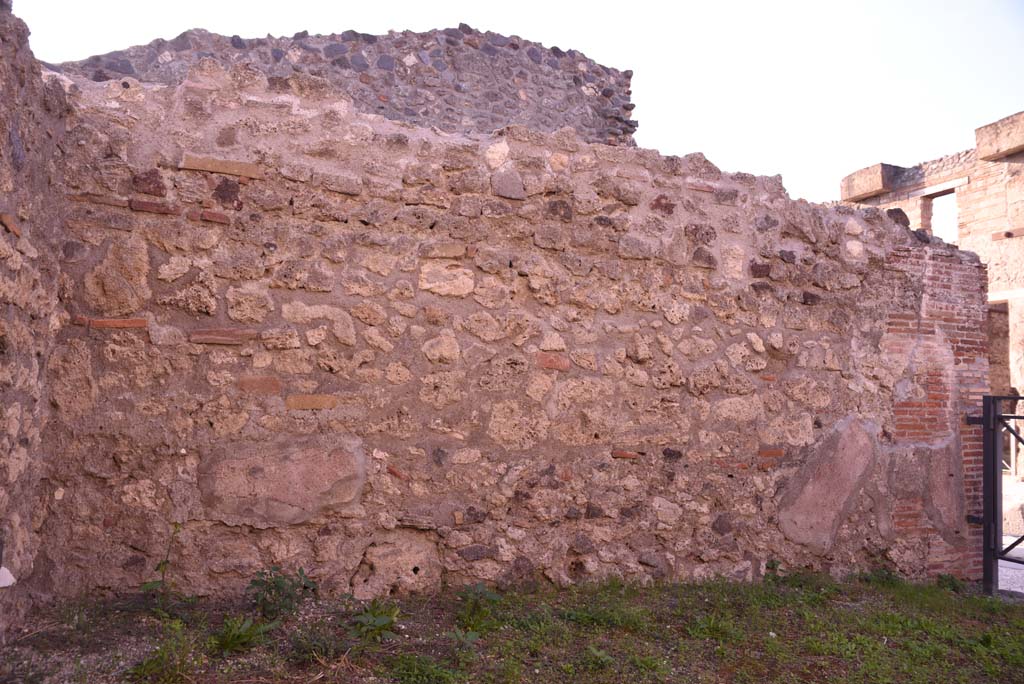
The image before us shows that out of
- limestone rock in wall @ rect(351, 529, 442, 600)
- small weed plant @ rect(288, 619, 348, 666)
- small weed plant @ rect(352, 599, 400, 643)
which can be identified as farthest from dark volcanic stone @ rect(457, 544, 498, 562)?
small weed plant @ rect(288, 619, 348, 666)

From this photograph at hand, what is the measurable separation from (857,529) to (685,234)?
2163mm

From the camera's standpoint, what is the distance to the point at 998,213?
1259 cm

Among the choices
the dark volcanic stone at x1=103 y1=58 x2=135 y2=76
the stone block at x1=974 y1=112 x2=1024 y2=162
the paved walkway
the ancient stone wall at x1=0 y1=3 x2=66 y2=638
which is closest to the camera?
the ancient stone wall at x1=0 y1=3 x2=66 y2=638

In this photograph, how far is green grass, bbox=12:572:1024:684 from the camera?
292cm

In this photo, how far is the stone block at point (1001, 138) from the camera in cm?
1215

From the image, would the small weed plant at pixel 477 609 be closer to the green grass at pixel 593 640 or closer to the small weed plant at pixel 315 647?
the green grass at pixel 593 640

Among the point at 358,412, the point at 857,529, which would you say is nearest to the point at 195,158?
the point at 358,412

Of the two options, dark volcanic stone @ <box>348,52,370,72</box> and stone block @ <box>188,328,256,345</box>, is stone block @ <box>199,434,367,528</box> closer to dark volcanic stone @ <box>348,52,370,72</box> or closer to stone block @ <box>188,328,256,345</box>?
stone block @ <box>188,328,256,345</box>

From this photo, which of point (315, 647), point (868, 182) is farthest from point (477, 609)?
point (868, 182)

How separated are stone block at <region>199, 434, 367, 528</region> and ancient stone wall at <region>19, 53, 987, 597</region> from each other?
0.4 inches

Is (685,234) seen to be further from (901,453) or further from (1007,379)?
(1007,379)

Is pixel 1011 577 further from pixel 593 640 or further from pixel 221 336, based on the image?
pixel 221 336

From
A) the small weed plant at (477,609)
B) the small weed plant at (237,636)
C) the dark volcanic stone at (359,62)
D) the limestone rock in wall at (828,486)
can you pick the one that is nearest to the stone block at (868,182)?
the dark volcanic stone at (359,62)

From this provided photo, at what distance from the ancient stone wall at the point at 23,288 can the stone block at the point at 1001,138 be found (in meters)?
13.3
